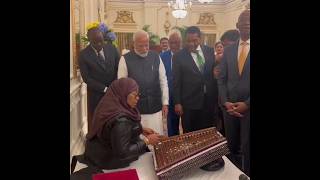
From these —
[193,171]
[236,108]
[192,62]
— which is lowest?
[193,171]

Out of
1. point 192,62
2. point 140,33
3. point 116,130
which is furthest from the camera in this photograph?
point 192,62

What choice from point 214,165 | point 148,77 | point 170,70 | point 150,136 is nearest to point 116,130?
point 150,136

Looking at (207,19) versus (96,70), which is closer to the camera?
(96,70)

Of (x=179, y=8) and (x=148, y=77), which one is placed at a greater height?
(x=179, y=8)

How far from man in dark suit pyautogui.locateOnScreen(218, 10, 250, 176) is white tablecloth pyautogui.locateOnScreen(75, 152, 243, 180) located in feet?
0.20

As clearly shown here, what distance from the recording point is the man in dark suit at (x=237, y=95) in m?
1.88

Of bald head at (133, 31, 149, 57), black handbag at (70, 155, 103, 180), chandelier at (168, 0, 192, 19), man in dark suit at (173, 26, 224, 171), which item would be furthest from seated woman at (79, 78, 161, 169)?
chandelier at (168, 0, 192, 19)

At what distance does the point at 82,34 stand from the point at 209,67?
700mm

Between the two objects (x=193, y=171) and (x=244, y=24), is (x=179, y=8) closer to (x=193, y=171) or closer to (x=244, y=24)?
(x=244, y=24)

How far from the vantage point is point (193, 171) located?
1.78 m

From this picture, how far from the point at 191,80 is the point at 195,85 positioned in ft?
0.12

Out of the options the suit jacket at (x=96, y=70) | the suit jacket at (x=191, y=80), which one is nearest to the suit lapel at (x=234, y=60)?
the suit jacket at (x=191, y=80)
